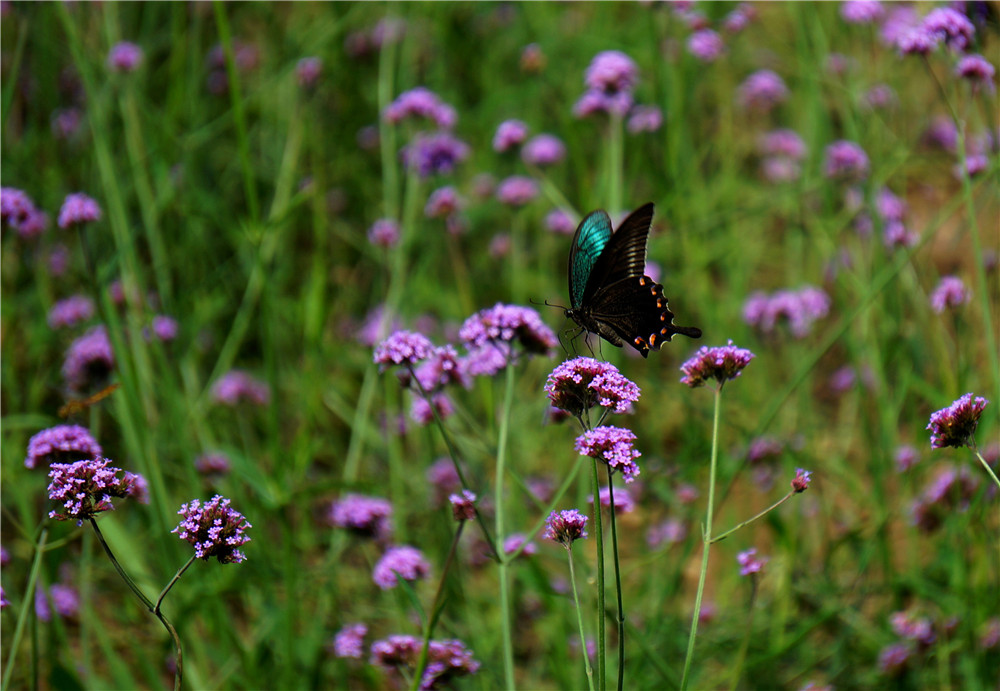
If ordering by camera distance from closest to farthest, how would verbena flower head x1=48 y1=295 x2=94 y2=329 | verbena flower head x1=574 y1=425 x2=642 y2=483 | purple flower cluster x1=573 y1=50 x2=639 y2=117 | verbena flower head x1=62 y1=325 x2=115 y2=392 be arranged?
verbena flower head x1=574 y1=425 x2=642 y2=483, verbena flower head x1=62 y1=325 x2=115 y2=392, purple flower cluster x1=573 y1=50 x2=639 y2=117, verbena flower head x1=48 y1=295 x2=94 y2=329

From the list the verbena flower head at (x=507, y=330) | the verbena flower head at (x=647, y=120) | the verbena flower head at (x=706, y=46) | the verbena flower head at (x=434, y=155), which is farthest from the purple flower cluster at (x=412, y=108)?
the verbena flower head at (x=507, y=330)

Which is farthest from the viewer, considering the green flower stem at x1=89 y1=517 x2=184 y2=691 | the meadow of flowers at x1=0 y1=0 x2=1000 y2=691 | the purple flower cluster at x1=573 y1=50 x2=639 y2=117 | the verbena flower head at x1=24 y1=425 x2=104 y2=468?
the purple flower cluster at x1=573 y1=50 x2=639 y2=117

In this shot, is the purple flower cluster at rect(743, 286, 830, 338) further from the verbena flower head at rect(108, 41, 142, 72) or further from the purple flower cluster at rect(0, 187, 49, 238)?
the verbena flower head at rect(108, 41, 142, 72)

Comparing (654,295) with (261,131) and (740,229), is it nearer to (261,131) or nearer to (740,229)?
(740,229)

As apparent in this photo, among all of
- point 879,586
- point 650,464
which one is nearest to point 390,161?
point 650,464

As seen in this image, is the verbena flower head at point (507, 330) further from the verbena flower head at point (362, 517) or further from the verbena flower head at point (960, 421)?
the verbena flower head at point (960, 421)

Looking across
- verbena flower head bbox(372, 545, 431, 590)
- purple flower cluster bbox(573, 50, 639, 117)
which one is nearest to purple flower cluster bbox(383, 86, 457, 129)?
purple flower cluster bbox(573, 50, 639, 117)
